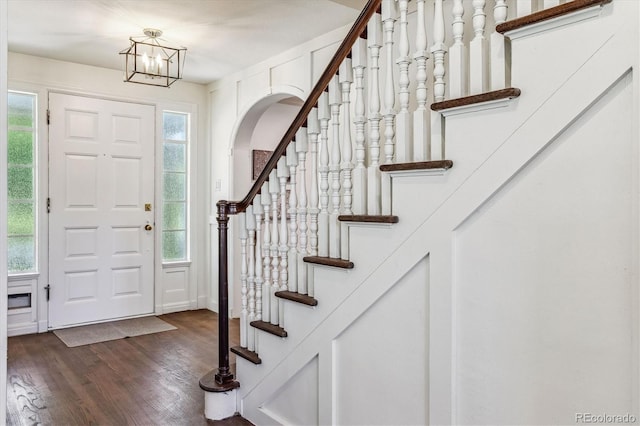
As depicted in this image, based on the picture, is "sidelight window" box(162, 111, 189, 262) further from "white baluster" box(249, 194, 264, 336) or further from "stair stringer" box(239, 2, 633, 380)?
"stair stringer" box(239, 2, 633, 380)

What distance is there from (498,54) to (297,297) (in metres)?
1.28

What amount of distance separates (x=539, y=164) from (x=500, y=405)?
0.74 metres

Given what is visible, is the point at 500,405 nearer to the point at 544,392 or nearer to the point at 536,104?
the point at 544,392

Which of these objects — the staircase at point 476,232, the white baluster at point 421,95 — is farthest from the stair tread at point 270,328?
the white baluster at point 421,95

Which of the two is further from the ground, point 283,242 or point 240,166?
point 240,166

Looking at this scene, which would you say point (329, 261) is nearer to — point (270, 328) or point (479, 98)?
point (270, 328)

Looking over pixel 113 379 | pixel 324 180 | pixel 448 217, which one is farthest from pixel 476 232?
pixel 113 379

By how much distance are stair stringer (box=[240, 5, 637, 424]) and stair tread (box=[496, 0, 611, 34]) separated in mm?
109

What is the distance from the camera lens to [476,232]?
1.41 meters

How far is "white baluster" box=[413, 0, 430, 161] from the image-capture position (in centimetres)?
153

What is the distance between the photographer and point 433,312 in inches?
59.1

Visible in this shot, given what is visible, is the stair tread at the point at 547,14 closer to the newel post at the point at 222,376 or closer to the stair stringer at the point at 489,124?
the stair stringer at the point at 489,124

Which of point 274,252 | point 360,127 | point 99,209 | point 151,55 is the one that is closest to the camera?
point 360,127

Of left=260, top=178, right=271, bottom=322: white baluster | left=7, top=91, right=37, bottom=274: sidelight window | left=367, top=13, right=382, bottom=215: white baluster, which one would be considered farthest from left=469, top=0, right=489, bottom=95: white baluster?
left=7, top=91, right=37, bottom=274: sidelight window
